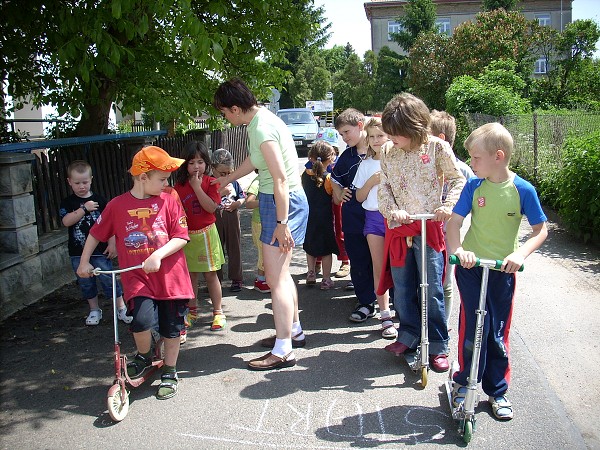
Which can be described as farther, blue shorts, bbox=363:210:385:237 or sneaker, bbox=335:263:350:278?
sneaker, bbox=335:263:350:278

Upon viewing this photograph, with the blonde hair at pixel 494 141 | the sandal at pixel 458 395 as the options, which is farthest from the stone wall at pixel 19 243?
the blonde hair at pixel 494 141

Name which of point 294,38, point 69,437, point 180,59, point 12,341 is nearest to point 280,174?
point 69,437

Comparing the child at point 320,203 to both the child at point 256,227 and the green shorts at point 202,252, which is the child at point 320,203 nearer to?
the child at point 256,227

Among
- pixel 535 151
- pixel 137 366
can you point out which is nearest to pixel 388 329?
pixel 137 366

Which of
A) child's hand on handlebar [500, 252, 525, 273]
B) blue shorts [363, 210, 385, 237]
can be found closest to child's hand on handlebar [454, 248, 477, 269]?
child's hand on handlebar [500, 252, 525, 273]

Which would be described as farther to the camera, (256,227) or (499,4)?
(499,4)

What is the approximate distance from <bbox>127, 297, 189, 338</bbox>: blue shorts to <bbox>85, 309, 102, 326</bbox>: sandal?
1.65m

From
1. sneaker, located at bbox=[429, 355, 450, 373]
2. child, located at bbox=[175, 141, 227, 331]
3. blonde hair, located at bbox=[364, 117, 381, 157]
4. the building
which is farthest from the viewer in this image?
the building

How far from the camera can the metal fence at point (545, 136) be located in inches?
404

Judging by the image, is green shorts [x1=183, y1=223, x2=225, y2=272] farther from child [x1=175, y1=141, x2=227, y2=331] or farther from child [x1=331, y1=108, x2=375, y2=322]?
child [x1=331, y1=108, x2=375, y2=322]

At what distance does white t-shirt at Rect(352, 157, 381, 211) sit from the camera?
4980 millimetres

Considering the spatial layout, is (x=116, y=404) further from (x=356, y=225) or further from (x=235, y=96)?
(x=356, y=225)

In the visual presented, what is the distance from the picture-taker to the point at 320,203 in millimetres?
6453

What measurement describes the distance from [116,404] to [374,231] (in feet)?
8.00
